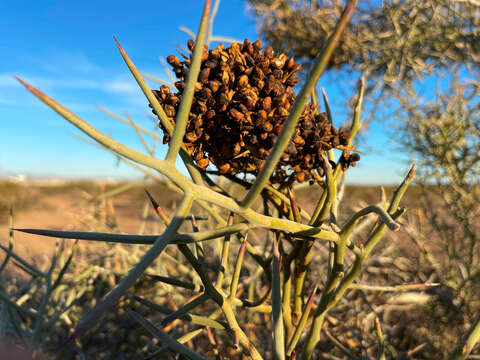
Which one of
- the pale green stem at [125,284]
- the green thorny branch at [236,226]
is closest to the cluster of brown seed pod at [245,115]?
the green thorny branch at [236,226]

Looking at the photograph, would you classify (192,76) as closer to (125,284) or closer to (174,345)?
(125,284)

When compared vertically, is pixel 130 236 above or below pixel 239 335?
above

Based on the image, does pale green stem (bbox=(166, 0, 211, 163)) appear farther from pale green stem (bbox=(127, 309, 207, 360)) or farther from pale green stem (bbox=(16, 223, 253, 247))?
pale green stem (bbox=(127, 309, 207, 360))

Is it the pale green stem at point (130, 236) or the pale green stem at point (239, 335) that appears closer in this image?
the pale green stem at point (130, 236)

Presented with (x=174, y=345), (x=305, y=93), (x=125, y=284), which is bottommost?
(x=174, y=345)

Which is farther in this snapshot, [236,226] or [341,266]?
[341,266]

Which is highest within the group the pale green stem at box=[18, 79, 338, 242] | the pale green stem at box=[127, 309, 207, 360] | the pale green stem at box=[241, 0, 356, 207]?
the pale green stem at box=[241, 0, 356, 207]

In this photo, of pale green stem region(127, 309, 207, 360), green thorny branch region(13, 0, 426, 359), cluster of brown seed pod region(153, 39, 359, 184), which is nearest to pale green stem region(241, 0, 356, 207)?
green thorny branch region(13, 0, 426, 359)

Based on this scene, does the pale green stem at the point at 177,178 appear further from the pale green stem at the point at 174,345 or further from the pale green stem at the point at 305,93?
the pale green stem at the point at 174,345

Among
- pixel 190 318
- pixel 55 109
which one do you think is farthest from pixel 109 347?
pixel 55 109

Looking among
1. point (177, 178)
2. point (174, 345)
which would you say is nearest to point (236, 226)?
point (177, 178)
